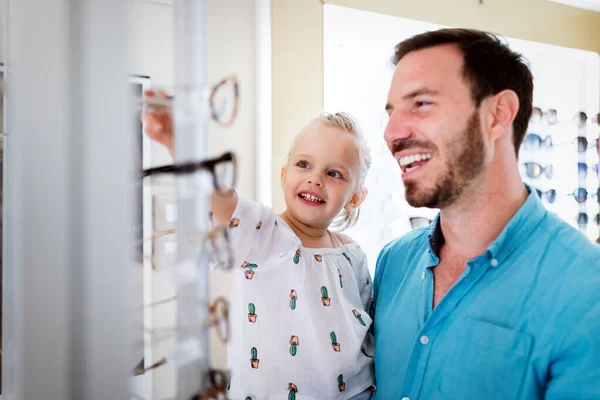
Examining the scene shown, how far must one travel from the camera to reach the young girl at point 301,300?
865 millimetres

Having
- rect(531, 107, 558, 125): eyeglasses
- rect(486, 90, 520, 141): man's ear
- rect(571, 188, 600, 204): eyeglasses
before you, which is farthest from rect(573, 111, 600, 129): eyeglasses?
rect(486, 90, 520, 141): man's ear

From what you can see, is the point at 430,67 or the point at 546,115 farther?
the point at 546,115

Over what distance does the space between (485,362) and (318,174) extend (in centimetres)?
51

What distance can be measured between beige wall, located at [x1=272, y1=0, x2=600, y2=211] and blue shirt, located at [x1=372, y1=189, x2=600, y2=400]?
828 millimetres

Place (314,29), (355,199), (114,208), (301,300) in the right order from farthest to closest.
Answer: (314,29) → (355,199) → (301,300) → (114,208)

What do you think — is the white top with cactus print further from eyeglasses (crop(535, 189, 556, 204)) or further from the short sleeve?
eyeglasses (crop(535, 189, 556, 204))

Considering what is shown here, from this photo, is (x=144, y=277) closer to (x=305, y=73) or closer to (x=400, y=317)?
(x=400, y=317)

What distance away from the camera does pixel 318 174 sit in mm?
1061

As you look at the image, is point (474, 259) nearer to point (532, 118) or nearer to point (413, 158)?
point (413, 158)

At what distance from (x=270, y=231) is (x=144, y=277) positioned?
54 centimetres

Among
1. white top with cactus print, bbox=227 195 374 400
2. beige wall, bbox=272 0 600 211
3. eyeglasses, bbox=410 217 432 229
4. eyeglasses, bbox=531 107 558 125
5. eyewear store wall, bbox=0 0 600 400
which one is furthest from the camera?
eyeglasses, bbox=531 107 558 125

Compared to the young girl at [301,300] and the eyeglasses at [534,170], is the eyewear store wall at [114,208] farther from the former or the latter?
the eyeglasses at [534,170]

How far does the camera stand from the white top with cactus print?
86cm

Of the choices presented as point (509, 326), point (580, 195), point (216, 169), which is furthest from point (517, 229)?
point (580, 195)
